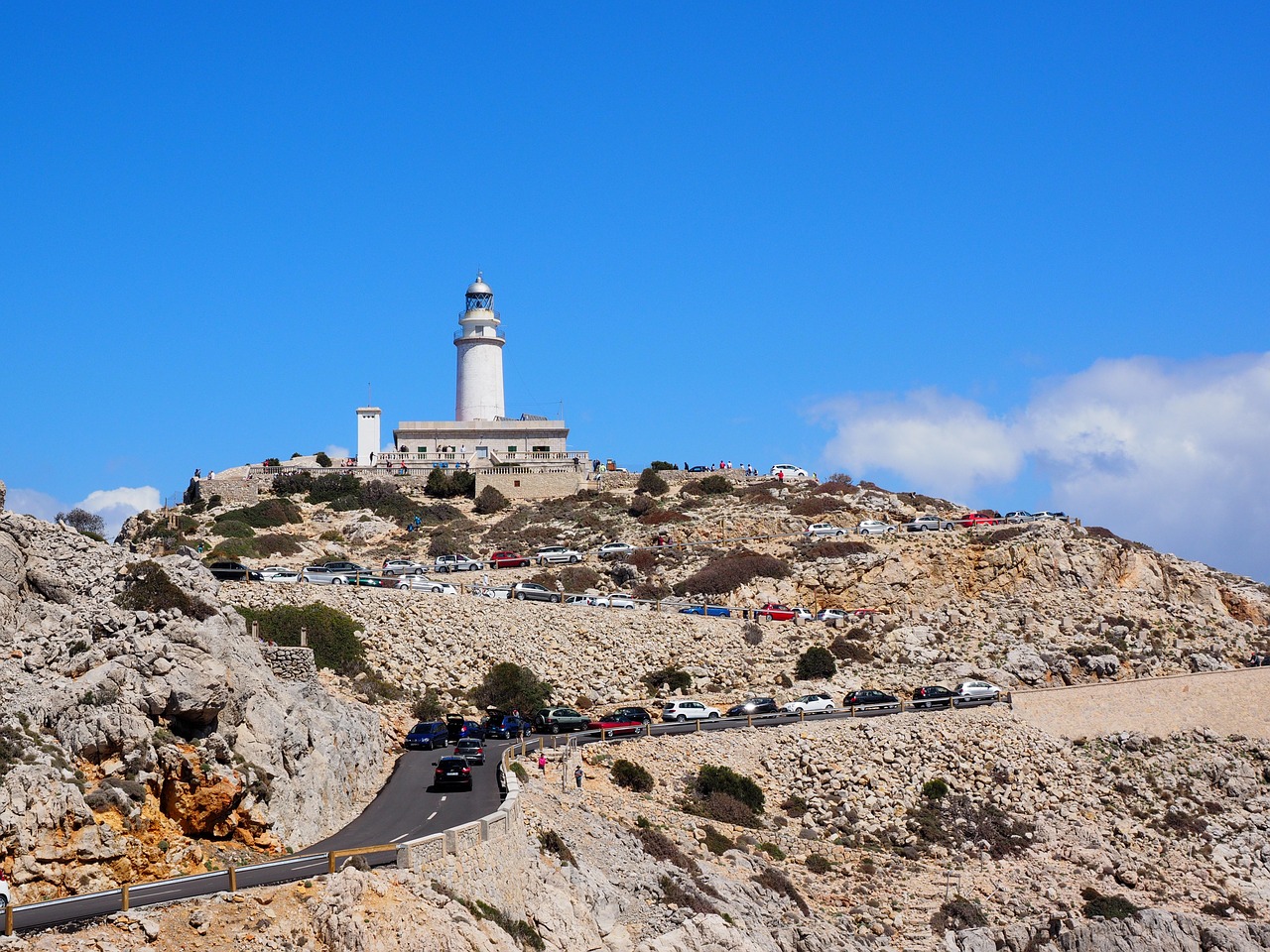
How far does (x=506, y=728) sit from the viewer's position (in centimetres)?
4244

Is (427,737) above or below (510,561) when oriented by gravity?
below

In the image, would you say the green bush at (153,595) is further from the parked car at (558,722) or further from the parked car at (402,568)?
the parked car at (402,568)

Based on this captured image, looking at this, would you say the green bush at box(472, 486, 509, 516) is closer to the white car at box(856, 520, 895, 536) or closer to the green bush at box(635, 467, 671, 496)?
the green bush at box(635, 467, 671, 496)

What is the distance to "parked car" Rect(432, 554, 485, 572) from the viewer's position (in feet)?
204

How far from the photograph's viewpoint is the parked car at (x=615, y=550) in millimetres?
65125

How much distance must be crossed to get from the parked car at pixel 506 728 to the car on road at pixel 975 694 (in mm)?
15719

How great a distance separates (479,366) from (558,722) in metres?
47.3

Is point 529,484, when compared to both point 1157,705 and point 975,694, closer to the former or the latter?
point 975,694

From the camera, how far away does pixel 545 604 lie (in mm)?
54094

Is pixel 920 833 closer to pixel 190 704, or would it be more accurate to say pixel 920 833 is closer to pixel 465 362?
pixel 190 704

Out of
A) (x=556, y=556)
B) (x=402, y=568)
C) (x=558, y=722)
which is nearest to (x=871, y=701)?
(x=558, y=722)

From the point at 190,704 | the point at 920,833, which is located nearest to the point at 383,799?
the point at 190,704

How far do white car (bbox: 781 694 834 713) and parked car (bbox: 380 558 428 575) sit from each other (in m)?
18.4

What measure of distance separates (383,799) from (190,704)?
648cm
